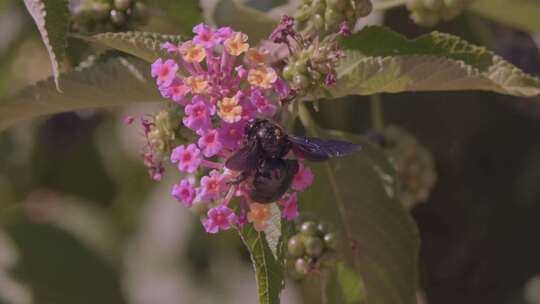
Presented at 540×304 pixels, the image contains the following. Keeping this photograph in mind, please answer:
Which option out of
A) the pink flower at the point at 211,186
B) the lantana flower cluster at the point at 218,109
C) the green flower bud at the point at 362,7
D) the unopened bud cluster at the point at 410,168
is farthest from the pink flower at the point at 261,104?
the unopened bud cluster at the point at 410,168

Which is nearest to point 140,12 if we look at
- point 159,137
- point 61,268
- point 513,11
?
point 159,137

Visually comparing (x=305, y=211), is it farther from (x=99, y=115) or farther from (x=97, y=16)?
(x=99, y=115)

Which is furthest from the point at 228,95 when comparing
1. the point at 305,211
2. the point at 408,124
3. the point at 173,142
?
the point at 408,124

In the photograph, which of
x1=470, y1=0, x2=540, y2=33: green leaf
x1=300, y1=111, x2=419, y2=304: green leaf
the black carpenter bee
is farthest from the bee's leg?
x1=470, y1=0, x2=540, y2=33: green leaf

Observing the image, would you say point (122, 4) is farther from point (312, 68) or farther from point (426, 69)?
point (426, 69)

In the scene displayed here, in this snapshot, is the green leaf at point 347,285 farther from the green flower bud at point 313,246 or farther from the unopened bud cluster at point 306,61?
Result: the unopened bud cluster at point 306,61

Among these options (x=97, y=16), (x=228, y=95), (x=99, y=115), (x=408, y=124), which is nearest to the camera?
(x=228, y=95)
